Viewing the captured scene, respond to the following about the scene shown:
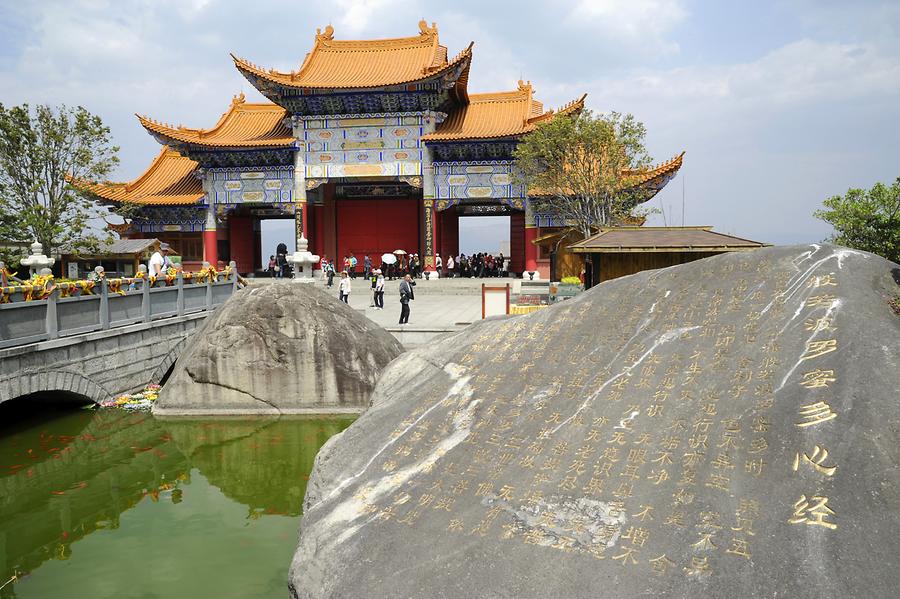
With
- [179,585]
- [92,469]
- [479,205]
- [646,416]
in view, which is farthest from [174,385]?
[479,205]

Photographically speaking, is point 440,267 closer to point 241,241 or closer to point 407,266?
point 407,266

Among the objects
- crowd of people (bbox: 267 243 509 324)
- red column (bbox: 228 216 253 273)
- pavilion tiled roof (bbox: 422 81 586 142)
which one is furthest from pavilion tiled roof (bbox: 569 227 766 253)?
red column (bbox: 228 216 253 273)

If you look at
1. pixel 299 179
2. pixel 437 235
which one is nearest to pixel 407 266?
pixel 437 235

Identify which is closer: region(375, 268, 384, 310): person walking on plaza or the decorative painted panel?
region(375, 268, 384, 310): person walking on plaza

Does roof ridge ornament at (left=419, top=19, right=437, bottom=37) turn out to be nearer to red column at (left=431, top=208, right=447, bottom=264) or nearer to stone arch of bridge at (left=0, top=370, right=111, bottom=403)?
red column at (left=431, top=208, right=447, bottom=264)

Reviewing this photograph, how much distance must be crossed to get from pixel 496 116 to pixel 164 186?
1393cm

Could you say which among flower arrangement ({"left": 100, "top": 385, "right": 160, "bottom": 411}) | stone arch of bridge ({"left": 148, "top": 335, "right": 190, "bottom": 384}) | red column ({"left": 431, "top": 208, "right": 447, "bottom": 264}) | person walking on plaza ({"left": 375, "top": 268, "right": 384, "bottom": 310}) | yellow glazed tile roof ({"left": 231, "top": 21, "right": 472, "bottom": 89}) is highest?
yellow glazed tile roof ({"left": 231, "top": 21, "right": 472, "bottom": 89})

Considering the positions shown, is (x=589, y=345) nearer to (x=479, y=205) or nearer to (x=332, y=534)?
(x=332, y=534)

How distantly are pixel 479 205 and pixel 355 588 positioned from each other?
25.0 meters

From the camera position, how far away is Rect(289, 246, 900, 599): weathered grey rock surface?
9.34 ft

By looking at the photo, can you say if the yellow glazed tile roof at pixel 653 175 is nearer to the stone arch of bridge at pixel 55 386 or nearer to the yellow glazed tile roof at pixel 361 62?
the yellow glazed tile roof at pixel 361 62

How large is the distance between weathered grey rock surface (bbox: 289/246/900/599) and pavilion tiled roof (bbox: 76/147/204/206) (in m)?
22.8

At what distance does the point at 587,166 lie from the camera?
19.3 m

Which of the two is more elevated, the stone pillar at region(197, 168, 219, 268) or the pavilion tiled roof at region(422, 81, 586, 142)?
the pavilion tiled roof at region(422, 81, 586, 142)
